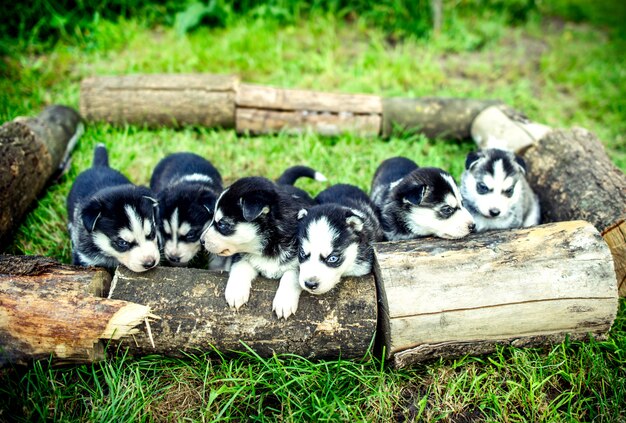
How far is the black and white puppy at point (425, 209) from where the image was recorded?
420cm

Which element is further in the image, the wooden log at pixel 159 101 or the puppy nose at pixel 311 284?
the wooden log at pixel 159 101

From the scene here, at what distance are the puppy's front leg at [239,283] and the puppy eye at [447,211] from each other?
165cm

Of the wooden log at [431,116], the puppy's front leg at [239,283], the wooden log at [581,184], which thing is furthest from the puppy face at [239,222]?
the wooden log at [431,116]

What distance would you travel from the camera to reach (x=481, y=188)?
4.82 meters

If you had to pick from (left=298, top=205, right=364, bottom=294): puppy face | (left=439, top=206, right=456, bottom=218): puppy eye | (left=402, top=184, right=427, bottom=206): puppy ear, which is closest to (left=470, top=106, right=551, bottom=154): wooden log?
(left=439, top=206, right=456, bottom=218): puppy eye

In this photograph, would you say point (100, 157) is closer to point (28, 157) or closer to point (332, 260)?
point (28, 157)

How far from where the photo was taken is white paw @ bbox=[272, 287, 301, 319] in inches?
143

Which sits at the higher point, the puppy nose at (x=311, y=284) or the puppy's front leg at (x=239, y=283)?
the puppy nose at (x=311, y=284)

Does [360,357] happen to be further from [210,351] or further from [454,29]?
[454,29]

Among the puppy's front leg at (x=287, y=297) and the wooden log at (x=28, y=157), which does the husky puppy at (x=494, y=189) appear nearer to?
the puppy's front leg at (x=287, y=297)

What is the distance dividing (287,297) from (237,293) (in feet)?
1.20

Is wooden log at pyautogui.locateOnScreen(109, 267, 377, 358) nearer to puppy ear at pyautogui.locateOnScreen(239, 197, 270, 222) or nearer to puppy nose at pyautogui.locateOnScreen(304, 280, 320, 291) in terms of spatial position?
puppy nose at pyautogui.locateOnScreen(304, 280, 320, 291)

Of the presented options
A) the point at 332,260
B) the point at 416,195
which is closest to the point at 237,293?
the point at 332,260

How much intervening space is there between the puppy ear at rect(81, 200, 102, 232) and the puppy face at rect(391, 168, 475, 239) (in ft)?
8.07
